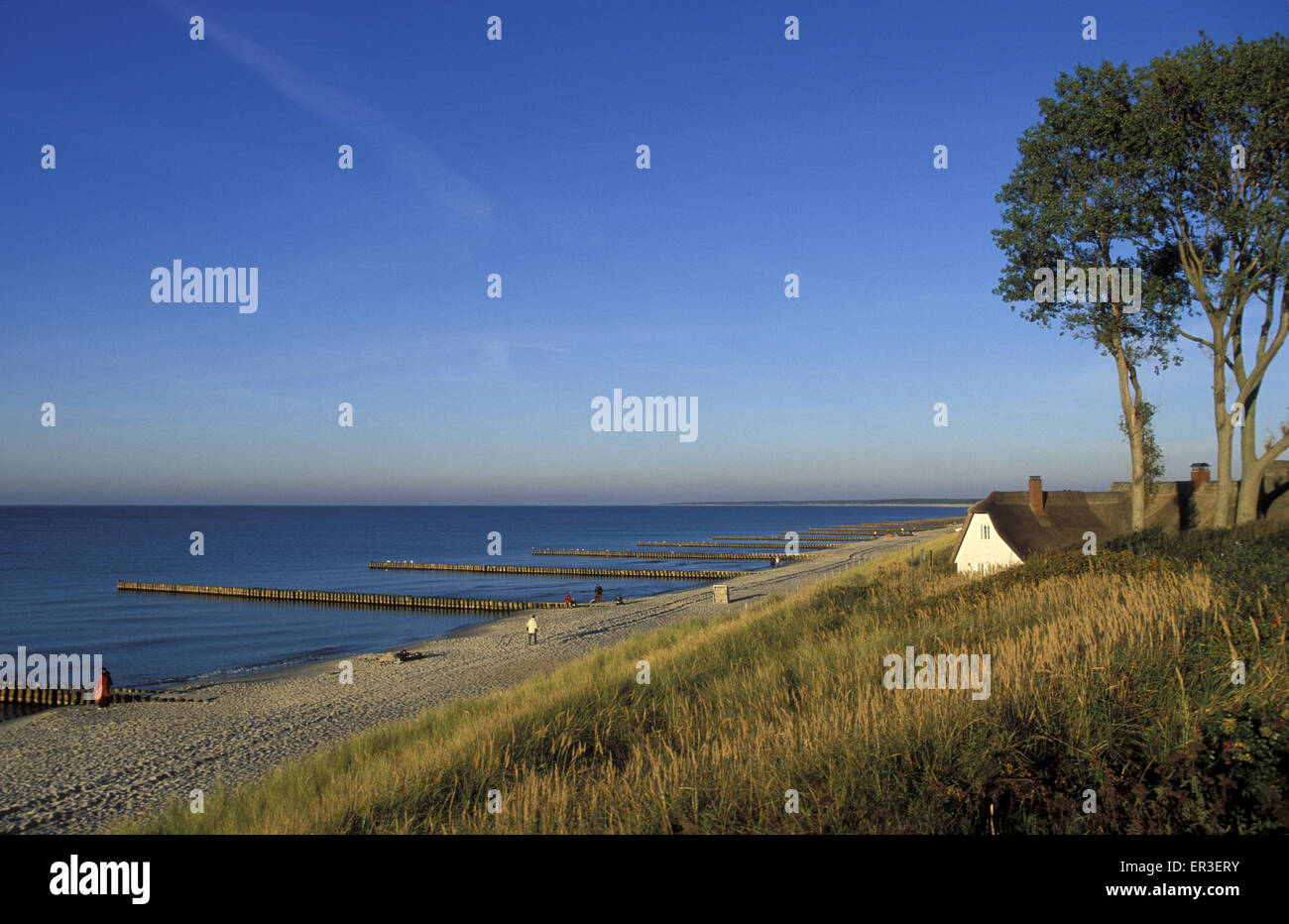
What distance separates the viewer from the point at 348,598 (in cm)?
5869

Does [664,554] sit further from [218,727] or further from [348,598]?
[218,727]

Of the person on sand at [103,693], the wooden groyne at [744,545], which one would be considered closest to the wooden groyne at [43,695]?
the person on sand at [103,693]

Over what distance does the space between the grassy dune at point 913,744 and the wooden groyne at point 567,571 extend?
2342 inches

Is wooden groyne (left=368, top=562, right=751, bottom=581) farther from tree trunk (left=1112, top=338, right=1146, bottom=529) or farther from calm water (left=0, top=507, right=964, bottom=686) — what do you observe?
tree trunk (left=1112, top=338, right=1146, bottom=529)

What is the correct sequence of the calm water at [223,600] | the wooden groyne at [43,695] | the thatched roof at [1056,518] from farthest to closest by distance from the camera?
the calm water at [223,600]
the thatched roof at [1056,518]
the wooden groyne at [43,695]

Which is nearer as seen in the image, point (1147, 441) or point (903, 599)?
point (903, 599)

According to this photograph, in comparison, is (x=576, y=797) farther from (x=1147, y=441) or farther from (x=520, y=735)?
(x=1147, y=441)

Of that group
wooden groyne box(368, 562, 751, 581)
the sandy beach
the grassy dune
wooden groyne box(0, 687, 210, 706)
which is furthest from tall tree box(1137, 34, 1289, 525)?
wooden groyne box(368, 562, 751, 581)

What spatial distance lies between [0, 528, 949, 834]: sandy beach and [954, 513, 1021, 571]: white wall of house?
15302 millimetres

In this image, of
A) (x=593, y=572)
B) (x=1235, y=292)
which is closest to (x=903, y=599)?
(x=1235, y=292)

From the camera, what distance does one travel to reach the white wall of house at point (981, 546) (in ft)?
110

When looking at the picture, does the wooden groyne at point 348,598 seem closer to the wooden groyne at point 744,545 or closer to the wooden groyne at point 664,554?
the wooden groyne at point 664,554
